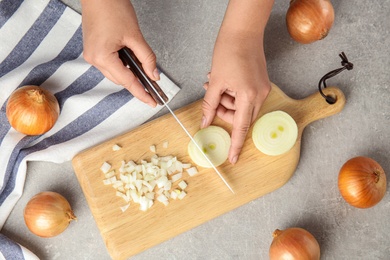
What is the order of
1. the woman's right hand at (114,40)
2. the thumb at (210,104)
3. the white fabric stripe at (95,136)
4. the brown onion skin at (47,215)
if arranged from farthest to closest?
the white fabric stripe at (95,136) < the brown onion skin at (47,215) < the thumb at (210,104) < the woman's right hand at (114,40)

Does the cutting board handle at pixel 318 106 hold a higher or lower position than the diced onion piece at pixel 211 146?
lower

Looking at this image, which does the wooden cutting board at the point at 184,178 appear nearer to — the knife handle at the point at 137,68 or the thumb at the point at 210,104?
the thumb at the point at 210,104

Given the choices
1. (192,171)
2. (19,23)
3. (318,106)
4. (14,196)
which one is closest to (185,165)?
(192,171)

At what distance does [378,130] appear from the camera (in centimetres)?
212

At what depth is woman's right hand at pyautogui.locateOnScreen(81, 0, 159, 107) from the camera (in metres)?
1.69

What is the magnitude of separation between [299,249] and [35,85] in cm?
113

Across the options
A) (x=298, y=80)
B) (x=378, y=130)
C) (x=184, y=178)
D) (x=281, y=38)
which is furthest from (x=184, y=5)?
(x=378, y=130)

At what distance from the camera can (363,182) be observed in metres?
1.92

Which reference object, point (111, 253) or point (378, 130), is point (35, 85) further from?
point (378, 130)

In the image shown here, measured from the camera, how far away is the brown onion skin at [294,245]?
188 centimetres

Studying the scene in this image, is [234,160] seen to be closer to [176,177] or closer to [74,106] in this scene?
[176,177]

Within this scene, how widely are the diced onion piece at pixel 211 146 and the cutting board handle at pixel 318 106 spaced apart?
0.30 m

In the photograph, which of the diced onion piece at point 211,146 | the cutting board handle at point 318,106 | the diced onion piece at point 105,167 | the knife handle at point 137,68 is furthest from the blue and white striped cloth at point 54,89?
the cutting board handle at point 318,106

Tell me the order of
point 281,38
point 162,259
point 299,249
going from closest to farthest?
point 299,249
point 162,259
point 281,38
